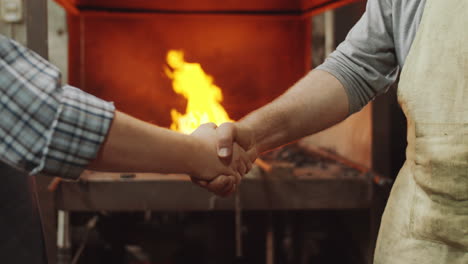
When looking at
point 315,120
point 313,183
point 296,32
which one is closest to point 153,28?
point 296,32

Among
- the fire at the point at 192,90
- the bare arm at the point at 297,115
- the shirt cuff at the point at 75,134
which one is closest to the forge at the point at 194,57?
the fire at the point at 192,90

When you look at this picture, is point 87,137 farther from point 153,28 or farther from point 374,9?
point 153,28

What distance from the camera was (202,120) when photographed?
A: 2814 mm

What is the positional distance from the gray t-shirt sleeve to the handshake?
286 millimetres

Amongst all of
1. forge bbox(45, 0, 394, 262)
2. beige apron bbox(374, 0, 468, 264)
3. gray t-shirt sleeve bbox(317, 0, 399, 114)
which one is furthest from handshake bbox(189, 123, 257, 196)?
forge bbox(45, 0, 394, 262)

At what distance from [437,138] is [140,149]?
57cm

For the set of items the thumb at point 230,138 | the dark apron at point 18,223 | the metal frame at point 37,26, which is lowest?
the dark apron at point 18,223

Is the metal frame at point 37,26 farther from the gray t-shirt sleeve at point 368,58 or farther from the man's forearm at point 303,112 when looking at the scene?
the gray t-shirt sleeve at point 368,58

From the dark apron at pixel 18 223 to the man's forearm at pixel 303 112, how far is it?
0.57 metres

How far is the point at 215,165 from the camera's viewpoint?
129 centimetres

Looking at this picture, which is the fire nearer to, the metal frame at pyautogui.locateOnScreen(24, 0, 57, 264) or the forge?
the forge

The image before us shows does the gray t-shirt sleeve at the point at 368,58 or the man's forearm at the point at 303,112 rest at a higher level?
the gray t-shirt sleeve at the point at 368,58

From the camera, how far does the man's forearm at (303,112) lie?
1.35 m

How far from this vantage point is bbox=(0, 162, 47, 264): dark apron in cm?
99
